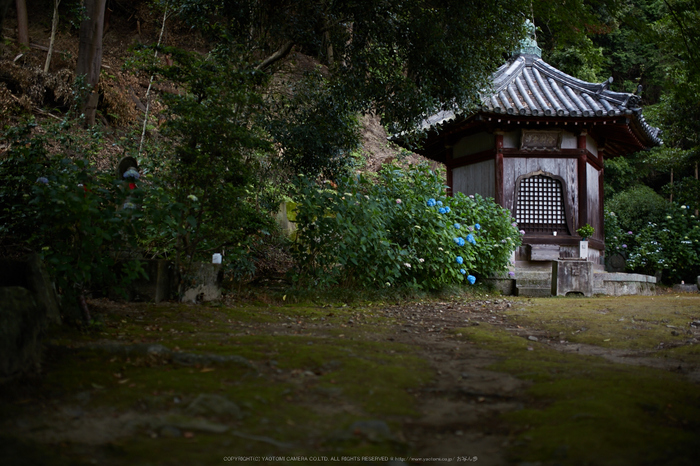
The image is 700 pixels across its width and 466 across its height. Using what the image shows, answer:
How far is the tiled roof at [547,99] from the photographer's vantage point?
1084 centimetres

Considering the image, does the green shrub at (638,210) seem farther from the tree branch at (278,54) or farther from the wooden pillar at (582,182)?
the tree branch at (278,54)

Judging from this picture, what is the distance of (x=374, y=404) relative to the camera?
235cm

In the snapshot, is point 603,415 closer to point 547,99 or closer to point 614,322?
point 614,322

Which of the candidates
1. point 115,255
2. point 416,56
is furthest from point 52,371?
point 416,56

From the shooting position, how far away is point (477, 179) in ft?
40.9

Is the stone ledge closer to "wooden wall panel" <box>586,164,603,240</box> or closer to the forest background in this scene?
"wooden wall panel" <box>586,164,603,240</box>

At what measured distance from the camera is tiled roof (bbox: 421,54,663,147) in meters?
10.8

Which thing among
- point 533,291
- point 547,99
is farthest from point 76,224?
point 547,99

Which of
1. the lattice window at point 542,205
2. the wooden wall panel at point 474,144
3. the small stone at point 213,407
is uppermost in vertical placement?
the wooden wall panel at point 474,144

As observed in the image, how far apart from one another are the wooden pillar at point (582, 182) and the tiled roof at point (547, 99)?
927mm

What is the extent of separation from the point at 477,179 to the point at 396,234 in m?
5.43

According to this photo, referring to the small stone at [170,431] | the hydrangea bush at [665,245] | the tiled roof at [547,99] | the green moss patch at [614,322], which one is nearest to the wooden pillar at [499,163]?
the tiled roof at [547,99]

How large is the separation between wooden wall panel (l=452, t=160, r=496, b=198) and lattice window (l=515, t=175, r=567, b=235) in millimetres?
690

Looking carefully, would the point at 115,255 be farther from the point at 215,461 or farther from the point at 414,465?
the point at 414,465
